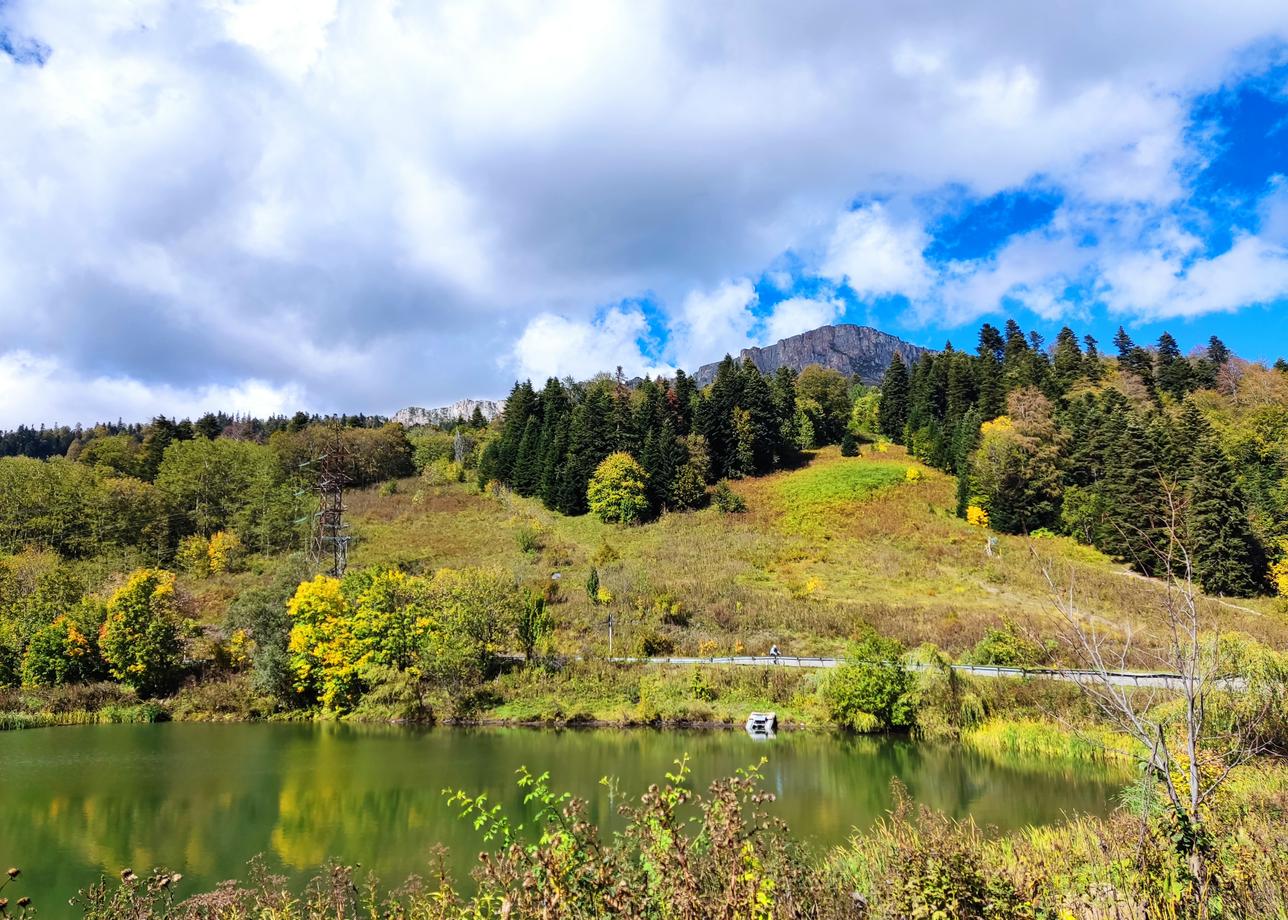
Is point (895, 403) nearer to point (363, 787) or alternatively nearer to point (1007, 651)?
point (1007, 651)

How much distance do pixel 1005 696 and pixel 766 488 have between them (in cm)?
3367

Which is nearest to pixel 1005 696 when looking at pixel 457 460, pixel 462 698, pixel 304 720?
pixel 462 698

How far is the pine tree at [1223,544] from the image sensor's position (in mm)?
36250

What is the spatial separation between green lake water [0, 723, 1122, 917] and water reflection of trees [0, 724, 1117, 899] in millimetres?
62

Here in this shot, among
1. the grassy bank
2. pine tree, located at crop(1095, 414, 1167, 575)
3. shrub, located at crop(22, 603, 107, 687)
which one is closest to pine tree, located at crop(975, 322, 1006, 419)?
pine tree, located at crop(1095, 414, 1167, 575)

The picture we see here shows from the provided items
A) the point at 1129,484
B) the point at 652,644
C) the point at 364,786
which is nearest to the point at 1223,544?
the point at 1129,484

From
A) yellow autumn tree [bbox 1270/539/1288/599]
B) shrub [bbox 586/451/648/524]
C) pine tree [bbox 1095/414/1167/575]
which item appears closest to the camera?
yellow autumn tree [bbox 1270/539/1288/599]

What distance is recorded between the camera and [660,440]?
55.0m

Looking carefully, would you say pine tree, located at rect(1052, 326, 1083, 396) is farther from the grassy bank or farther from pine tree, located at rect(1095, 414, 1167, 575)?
the grassy bank

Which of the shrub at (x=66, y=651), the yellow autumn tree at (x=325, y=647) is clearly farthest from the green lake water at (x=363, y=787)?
the shrub at (x=66, y=651)

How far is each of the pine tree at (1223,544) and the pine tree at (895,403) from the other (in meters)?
35.9

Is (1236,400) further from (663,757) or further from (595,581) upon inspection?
(663,757)

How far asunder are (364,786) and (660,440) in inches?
1538

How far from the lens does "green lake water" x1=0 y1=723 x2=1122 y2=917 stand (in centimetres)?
1314
